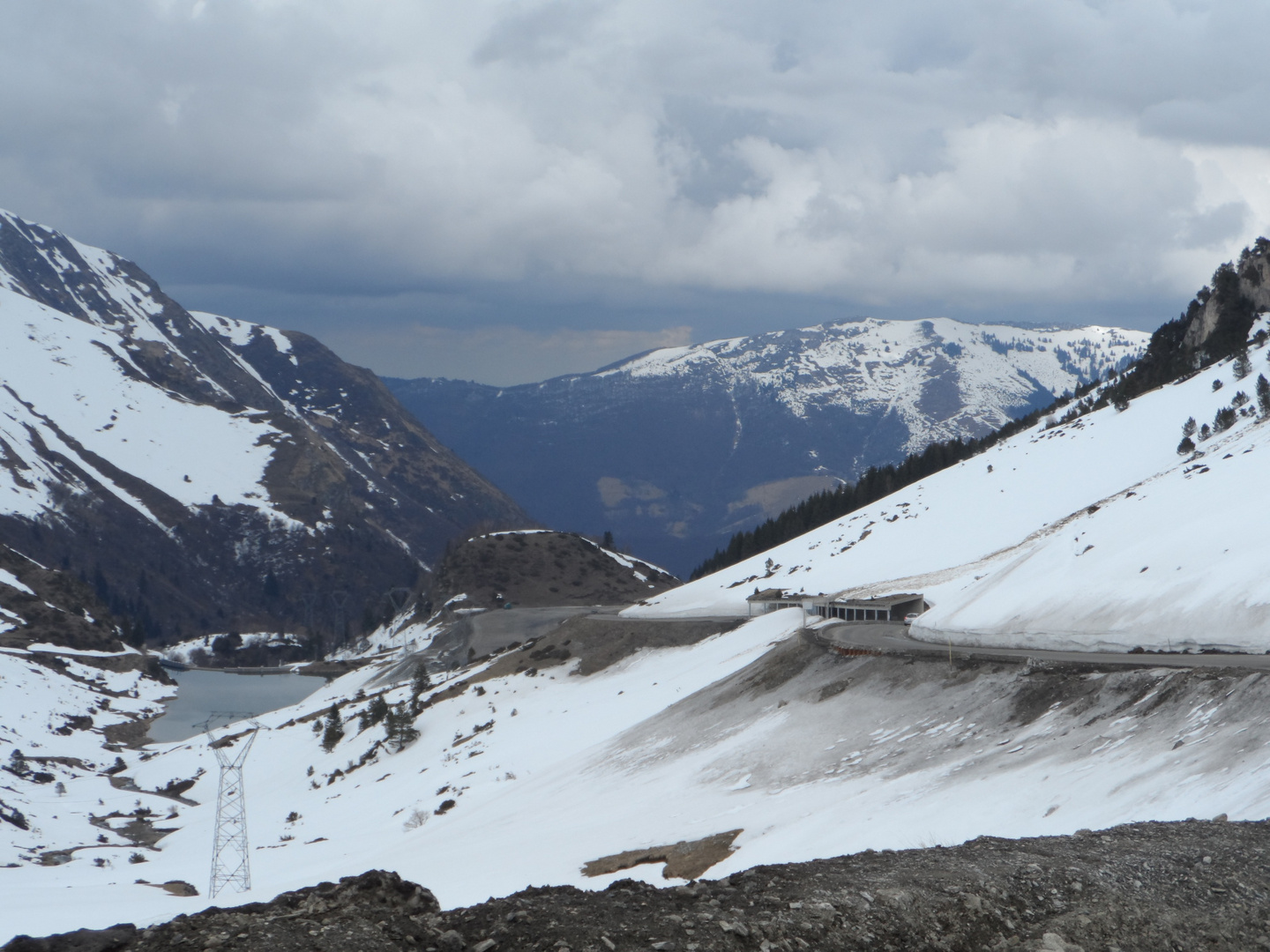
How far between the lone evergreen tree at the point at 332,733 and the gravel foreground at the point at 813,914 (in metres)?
59.0

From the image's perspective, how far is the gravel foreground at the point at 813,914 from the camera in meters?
11.0

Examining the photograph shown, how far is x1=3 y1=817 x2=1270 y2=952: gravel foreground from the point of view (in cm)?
1101

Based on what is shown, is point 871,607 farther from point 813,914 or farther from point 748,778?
point 813,914

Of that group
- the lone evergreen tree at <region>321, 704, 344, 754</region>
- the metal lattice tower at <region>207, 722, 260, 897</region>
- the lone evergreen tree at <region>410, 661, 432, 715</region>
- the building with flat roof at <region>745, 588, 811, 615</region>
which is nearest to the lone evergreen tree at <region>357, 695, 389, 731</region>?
the lone evergreen tree at <region>321, 704, 344, 754</region>

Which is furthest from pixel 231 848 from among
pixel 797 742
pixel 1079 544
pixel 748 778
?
pixel 1079 544

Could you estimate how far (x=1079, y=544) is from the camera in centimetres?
3947

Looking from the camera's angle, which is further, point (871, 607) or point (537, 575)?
point (537, 575)

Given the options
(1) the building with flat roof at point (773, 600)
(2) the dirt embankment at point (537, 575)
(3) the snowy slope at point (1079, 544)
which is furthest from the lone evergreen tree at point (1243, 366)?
(2) the dirt embankment at point (537, 575)

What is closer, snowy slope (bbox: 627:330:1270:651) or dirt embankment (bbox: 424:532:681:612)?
snowy slope (bbox: 627:330:1270:651)

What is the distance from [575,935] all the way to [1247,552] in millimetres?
25398

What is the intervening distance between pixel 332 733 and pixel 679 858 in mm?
50799

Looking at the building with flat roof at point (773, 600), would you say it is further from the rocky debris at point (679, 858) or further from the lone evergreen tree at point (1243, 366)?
the lone evergreen tree at point (1243, 366)

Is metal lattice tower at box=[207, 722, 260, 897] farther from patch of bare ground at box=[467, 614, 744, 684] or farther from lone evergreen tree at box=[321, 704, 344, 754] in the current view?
patch of bare ground at box=[467, 614, 744, 684]

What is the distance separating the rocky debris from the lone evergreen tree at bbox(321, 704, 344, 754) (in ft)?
157
